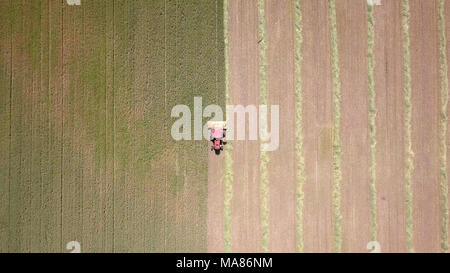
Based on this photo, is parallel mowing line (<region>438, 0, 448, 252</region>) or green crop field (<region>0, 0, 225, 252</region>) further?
parallel mowing line (<region>438, 0, 448, 252</region>)

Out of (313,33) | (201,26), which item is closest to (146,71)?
(201,26)

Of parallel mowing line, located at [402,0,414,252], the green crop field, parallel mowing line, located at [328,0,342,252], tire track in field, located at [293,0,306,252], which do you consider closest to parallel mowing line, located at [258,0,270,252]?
tire track in field, located at [293,0,306,252]

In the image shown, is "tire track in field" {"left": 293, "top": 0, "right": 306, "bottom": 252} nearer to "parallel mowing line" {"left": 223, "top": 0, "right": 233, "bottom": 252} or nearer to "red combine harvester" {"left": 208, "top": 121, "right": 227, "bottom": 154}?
"parallel mowing line" {"left": 223, "top": 0, "right": 233, "bottom": 252}

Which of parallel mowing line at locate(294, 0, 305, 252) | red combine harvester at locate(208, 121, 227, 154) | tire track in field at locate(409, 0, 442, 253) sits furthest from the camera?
tire track in field at locate(409, 0, 442, 253)

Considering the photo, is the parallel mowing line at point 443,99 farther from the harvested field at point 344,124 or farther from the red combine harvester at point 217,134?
the red combine harvester at point 217,134

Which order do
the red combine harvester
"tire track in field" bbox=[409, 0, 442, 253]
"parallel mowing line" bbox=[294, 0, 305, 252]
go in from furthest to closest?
"tire track in field" bbox=[409, 0, 442, 253], "parallel mowing line" bbox=[294, 0, 305, 252], the red combine harvester

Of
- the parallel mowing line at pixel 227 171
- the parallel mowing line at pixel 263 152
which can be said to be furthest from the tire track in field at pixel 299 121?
the parallel mowing line at pixel 227 171
